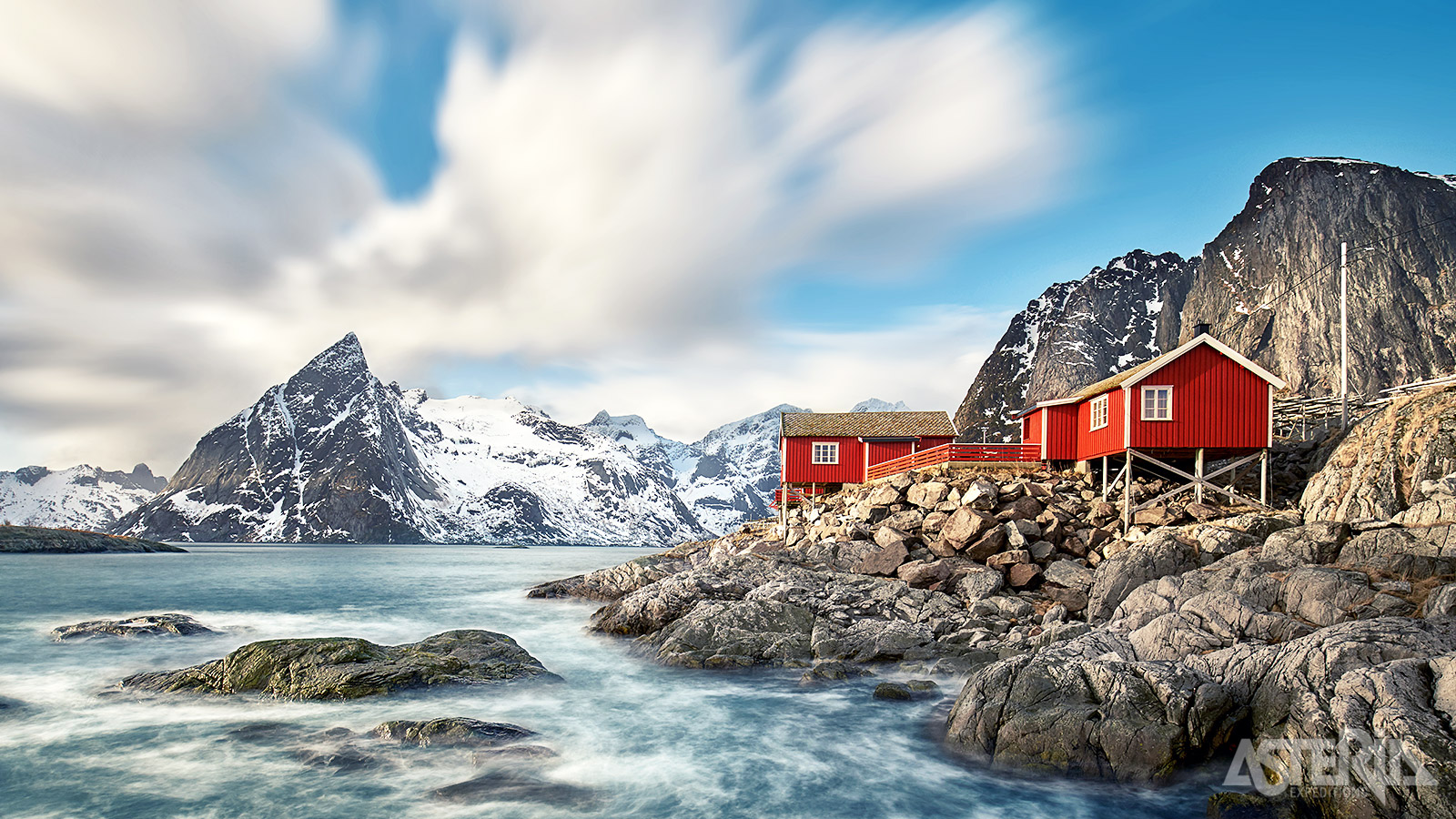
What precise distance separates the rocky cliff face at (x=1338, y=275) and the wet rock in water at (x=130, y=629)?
12580 centimetres

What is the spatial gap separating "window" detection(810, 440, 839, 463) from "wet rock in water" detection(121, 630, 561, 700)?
29970 millimetres

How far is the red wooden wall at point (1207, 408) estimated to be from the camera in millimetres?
30156

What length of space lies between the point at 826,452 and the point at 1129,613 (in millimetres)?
29686

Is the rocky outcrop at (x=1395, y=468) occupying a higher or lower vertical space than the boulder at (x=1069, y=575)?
higher

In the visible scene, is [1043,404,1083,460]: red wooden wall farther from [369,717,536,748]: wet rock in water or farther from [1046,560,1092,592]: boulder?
[369,717,536,748]: wet rock in water

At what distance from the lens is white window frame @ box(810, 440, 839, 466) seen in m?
48.0

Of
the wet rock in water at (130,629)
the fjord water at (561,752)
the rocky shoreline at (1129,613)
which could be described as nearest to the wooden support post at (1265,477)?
the rocky shoreline at (1129,613)

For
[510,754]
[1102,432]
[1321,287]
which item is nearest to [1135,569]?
[1102,432]

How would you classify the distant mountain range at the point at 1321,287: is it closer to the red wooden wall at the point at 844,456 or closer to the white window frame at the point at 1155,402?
the red wooden wall at the point at 844,456

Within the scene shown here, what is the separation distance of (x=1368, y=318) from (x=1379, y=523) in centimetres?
10830

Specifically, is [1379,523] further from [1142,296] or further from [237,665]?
[1142,296]

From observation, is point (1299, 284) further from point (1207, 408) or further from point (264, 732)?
point (264, 732)

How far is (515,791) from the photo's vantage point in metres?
12.0

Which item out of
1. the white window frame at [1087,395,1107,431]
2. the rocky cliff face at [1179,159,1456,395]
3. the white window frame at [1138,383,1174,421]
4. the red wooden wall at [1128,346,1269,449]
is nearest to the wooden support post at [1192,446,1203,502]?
the red wooden wall at [1128,346,1269,449]
